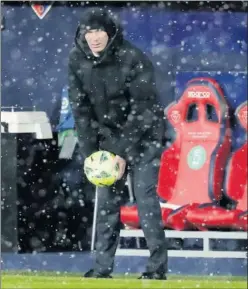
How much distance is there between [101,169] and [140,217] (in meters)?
0.57

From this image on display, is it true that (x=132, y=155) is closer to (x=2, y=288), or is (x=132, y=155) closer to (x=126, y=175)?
(x=126, y=175)

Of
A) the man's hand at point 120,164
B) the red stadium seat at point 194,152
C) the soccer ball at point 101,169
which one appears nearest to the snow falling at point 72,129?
the red stadium seat at point 194,152

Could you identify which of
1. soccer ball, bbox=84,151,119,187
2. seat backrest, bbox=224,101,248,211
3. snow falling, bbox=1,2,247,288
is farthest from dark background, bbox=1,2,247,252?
soccer ball, bbox=84,151,119,187

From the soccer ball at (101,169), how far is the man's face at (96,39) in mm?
817

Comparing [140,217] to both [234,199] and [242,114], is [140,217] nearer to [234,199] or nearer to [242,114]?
[234,199]

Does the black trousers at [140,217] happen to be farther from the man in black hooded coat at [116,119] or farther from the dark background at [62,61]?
the dark background at [62,61]

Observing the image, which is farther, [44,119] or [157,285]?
[44,119]

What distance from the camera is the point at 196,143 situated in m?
10.8

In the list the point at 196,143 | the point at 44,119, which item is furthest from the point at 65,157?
the point at 196,143

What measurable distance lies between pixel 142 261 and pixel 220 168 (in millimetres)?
898

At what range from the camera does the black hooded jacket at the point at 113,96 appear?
10.5m

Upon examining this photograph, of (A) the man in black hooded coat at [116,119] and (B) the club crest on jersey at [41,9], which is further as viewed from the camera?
(B) the club crest on jersey at [41,9]

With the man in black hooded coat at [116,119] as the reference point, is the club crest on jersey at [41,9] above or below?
above

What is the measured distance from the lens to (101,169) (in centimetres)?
1030
